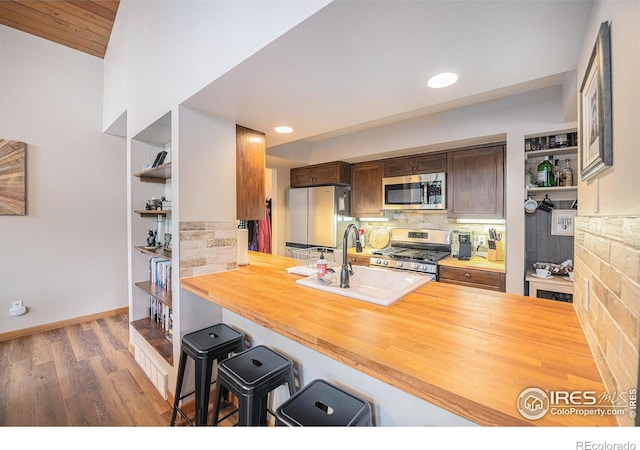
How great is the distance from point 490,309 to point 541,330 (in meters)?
0.22

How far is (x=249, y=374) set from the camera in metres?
1.30

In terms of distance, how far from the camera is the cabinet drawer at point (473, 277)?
249 centimetres

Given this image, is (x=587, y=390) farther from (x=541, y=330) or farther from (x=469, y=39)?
(x=469, y=39)

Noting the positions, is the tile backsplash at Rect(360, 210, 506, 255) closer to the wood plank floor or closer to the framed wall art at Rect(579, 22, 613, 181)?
the framed wall art at Rect(579, 22, 613, 181)

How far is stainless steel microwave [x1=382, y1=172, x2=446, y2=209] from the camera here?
9.77 ft

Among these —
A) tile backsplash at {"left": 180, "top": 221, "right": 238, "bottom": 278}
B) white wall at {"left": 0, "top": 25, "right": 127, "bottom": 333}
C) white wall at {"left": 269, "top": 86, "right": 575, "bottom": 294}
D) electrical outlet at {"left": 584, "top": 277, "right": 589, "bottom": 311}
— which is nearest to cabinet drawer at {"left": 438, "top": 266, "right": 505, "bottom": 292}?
white wall at {"left": 269, "top": 86, "right": 575, "bottom": 294}

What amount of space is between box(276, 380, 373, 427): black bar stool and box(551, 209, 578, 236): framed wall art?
2554 millimetres

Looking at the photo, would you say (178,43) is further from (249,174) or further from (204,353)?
(204,353)

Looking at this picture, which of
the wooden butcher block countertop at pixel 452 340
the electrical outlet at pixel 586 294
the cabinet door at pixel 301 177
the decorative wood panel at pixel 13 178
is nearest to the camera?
the wooden butcher block countertop at pixel 452 340

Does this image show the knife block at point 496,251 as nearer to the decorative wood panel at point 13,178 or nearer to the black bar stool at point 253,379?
the black bar stool at point 253,379

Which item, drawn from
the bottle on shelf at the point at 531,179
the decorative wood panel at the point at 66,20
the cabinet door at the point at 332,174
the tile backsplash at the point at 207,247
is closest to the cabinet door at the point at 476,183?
the bottle on shelf at the point at 531,179

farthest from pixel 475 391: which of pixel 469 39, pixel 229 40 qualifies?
pixel 229 40

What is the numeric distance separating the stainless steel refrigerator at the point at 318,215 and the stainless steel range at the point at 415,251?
0.67 metres

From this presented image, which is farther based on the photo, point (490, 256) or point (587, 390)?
point (490, 256)
